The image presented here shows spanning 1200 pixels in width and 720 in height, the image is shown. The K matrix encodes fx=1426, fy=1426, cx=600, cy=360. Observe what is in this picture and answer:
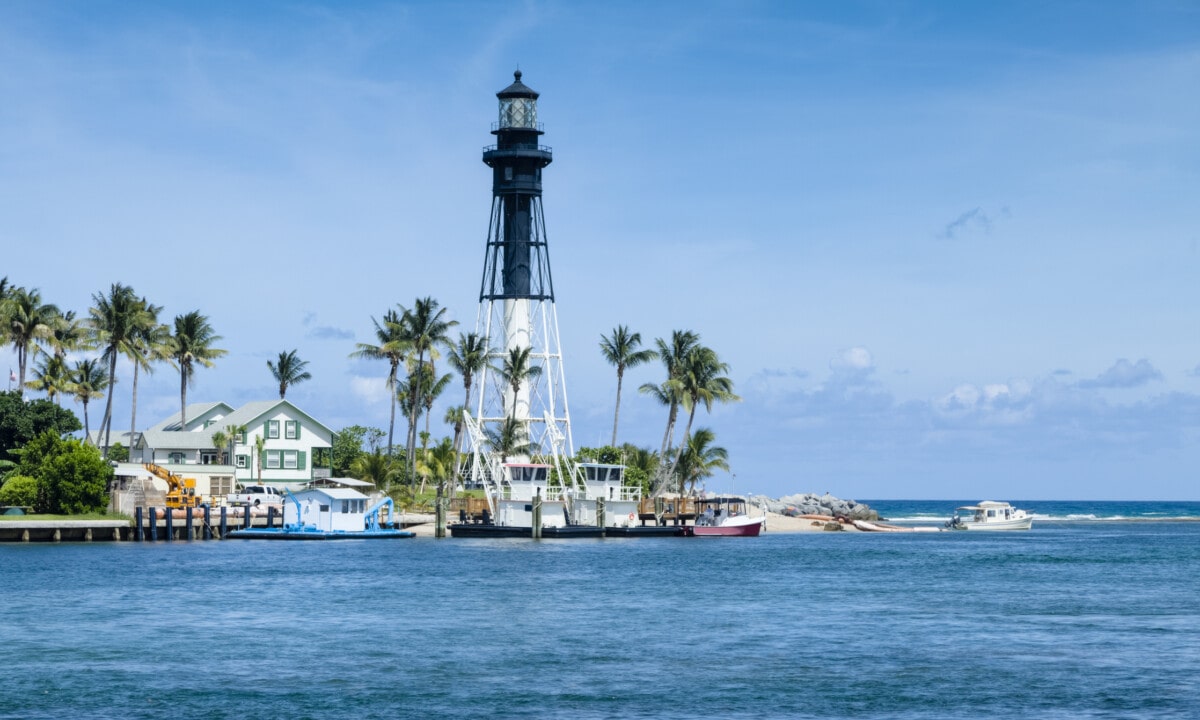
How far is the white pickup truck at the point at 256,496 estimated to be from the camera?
100 meters

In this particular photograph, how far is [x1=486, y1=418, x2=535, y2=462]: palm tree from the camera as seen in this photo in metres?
103

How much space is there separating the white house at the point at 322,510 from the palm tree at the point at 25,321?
24449 millimetres

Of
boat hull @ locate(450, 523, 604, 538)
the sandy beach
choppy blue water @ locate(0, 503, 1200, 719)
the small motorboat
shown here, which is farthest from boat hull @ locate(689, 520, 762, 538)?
choppy blue water @ locate(0, 503, 1200, 719)

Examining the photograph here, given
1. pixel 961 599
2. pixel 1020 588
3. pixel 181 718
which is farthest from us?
pixel 1020 588

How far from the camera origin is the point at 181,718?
30062 mm

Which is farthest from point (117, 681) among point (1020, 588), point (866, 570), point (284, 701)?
point (866, 570)

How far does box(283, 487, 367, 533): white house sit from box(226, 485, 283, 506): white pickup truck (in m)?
5.02

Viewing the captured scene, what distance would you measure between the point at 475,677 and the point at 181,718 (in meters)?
8.17

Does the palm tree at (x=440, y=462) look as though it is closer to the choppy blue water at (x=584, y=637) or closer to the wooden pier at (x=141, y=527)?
the wooden pier at (x=141, y=527)

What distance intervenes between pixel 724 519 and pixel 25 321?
5308 cm

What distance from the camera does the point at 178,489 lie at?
96188mm

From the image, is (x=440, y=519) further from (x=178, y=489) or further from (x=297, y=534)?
(x=178, y=489)

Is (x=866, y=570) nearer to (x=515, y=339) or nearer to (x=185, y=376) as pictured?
(x=515, y=339)

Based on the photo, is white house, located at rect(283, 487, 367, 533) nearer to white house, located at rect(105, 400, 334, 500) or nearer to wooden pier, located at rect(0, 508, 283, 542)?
wooden pier, located at rect(0, 508, 283, 542)
